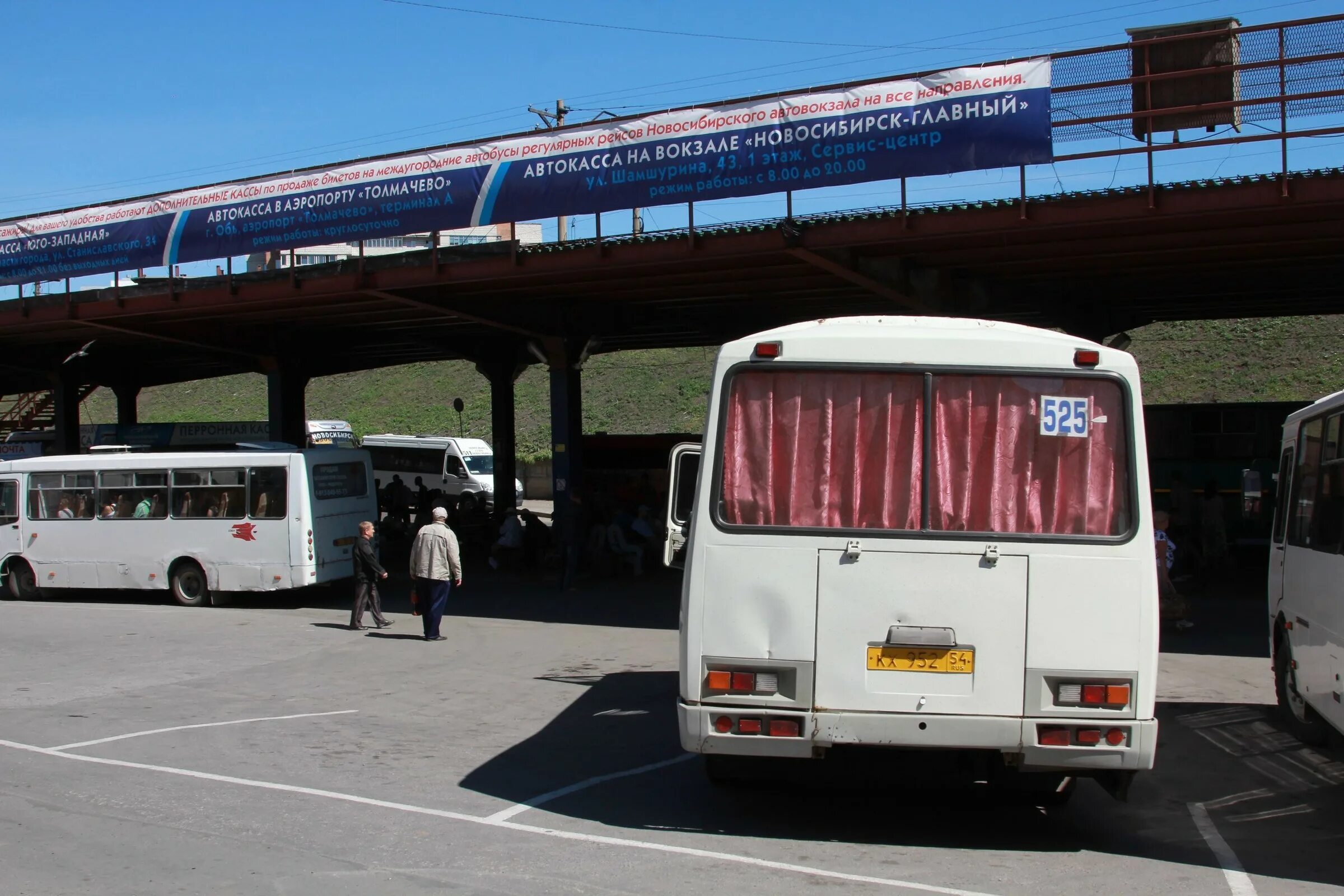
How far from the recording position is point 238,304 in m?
23.0

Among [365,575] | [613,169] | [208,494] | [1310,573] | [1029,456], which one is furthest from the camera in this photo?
[208,494]

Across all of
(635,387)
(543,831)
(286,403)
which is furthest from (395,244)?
(543,831)

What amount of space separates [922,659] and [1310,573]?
379 centimetres

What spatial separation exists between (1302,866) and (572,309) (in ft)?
61.9

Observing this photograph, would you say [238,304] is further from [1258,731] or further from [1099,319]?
[1258,731]

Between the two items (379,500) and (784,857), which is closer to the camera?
(784,857)

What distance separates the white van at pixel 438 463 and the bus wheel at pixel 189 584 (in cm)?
2100

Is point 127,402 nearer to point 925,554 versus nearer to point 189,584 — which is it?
point 189,584

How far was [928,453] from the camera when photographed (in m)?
6.55

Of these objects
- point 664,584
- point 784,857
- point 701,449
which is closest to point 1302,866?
point 784,857

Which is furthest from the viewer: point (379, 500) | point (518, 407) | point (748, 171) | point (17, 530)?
point (518, 407)

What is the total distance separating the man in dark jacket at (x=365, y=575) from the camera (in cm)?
1694

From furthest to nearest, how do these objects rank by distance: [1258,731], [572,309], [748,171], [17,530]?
[572,309], [17,530], [748,171], [1258,731]

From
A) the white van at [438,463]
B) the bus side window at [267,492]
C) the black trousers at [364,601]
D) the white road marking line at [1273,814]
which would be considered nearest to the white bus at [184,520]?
the bus side window at [267,492]
